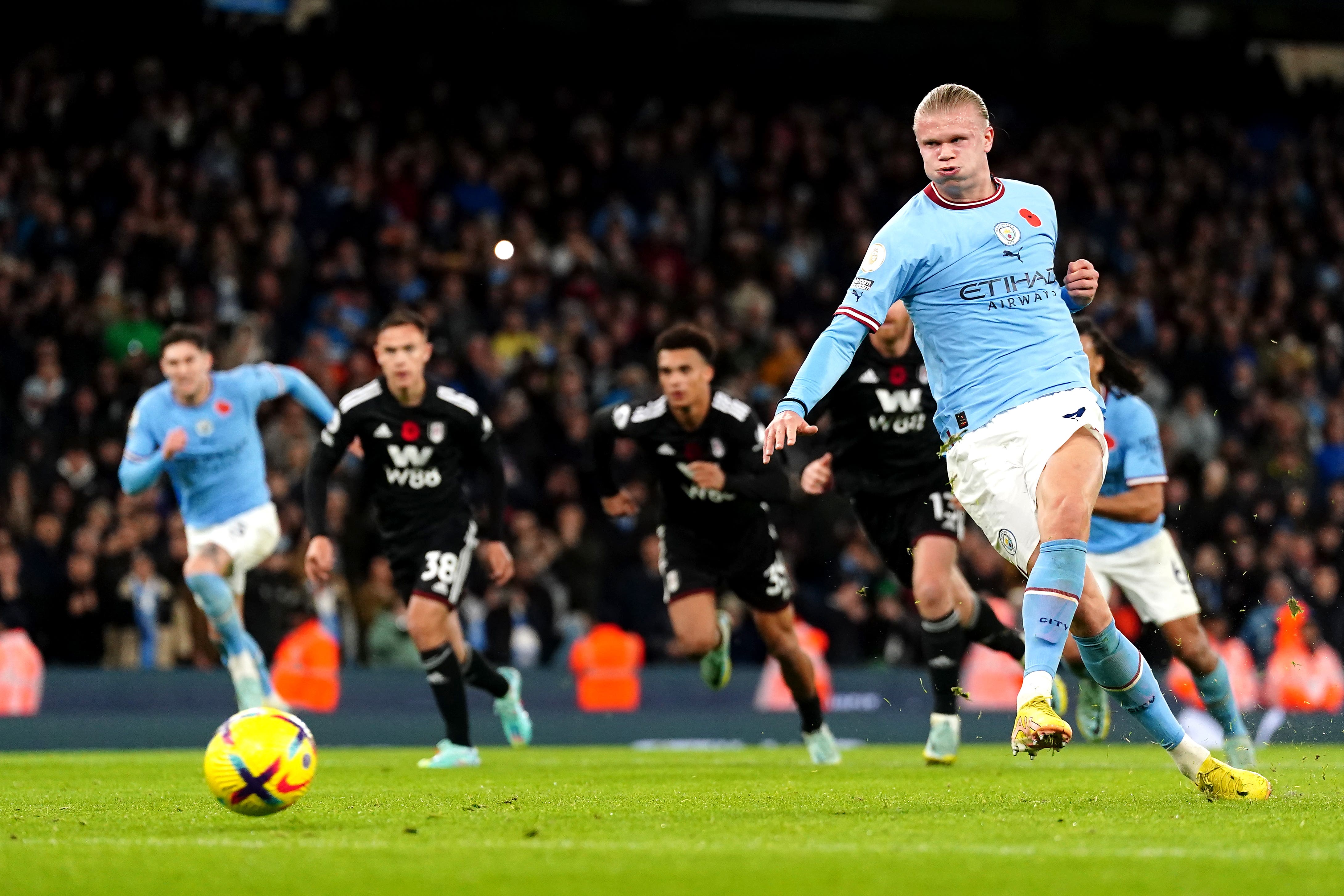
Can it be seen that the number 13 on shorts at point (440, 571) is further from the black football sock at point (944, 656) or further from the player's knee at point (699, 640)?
the black football sock at point (944, 656)

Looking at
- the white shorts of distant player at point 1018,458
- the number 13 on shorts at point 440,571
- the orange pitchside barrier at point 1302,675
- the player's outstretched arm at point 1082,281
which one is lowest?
the orange pitchside barrier at point 1302,675

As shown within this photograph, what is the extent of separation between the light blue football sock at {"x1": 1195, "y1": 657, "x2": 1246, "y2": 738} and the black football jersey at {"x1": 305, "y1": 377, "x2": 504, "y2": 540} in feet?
13.7

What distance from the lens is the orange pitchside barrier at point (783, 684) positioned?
16266mm

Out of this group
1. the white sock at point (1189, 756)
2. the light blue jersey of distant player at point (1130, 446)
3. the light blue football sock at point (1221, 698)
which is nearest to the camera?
the white sock at point (1189, 756)

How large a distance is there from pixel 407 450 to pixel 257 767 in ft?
15.6

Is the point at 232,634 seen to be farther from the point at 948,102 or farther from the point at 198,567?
the point at 948,102

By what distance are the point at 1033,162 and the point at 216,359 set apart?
13.6 meters

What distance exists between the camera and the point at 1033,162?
26672mm

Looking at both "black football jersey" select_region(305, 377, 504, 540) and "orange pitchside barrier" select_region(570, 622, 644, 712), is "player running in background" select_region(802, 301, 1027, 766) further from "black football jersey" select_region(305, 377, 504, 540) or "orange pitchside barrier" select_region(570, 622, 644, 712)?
"orange pitchside barrier" select_region(570, 622, 644, 712)

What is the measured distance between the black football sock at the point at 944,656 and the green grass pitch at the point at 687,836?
757 mm

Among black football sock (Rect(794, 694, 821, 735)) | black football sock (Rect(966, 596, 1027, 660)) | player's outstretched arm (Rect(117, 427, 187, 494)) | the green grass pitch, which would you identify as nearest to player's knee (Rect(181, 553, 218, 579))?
player's outstretched arm (Rect(117, 427, 187, 494))

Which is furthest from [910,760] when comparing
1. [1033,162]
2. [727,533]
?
[1033,162]

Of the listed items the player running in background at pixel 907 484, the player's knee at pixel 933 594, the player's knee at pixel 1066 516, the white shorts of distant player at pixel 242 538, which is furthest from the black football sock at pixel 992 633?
the white shorts of distant player at pixel 242 538

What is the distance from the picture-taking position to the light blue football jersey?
39.7 ft
